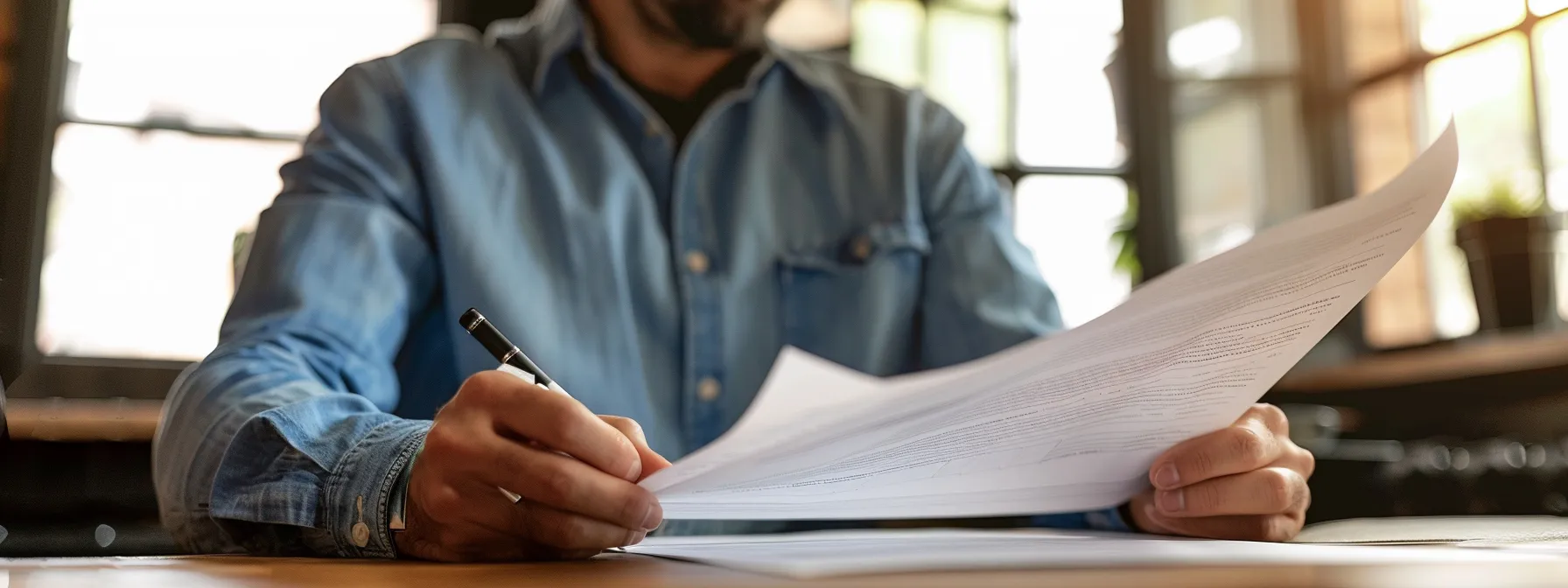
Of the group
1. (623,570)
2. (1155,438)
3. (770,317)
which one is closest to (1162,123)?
(770,317)

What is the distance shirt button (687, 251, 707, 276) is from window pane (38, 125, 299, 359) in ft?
1.16

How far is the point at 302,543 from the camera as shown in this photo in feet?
1.85

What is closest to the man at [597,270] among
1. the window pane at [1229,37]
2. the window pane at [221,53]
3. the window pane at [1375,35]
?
the window pane at [221,53]

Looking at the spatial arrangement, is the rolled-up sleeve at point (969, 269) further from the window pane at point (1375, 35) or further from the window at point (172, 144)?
the window pane at point (1375, 35)

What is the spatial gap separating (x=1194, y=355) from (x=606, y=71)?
0.76 metres

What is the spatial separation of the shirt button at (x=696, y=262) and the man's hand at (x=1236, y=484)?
0.51m

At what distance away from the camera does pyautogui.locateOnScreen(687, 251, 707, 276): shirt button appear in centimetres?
99

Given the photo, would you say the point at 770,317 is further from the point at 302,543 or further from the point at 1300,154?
the point at 1300,154

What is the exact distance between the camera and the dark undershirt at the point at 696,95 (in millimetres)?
1113

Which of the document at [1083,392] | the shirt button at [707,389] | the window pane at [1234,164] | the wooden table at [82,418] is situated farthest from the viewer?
the window pane at [1234,164]

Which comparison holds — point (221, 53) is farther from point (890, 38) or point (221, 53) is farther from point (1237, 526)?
point (1237, 526)

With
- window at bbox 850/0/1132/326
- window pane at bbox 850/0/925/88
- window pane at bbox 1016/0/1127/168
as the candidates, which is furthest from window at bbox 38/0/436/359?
window pane at bbox 1016/0/1127/168

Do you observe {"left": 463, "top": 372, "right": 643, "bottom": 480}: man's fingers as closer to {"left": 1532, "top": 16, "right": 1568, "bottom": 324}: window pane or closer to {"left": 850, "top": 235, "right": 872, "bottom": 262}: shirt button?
{"left": 850, "top": 235, "right": 872, "bottom": 262}: shirt button

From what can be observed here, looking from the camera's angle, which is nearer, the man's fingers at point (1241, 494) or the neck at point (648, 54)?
the man's fingers at point (1241, 494)
